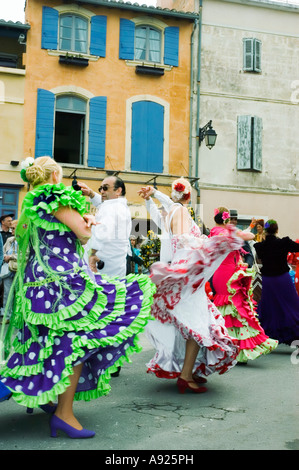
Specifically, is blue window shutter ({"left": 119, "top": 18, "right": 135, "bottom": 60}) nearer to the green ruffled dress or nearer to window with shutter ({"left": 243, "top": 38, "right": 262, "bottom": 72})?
window with shutter ({"left": 243, "top": 38, "right": 262, "bottom": 72})

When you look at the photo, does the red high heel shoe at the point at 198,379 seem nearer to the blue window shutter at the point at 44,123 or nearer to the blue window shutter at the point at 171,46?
the blue window shutter at the point at 44,123

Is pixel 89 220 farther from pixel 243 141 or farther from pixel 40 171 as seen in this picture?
pixel 243 141

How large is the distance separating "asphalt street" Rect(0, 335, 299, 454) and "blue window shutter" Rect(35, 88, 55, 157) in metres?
12.5

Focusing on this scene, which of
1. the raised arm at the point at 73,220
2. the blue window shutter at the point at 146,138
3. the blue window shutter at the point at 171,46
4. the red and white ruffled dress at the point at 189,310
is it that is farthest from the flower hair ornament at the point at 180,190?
the blue window shutter at the point at 171,46

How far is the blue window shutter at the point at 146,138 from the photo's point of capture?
18.4m

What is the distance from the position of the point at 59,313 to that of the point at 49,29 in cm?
1591

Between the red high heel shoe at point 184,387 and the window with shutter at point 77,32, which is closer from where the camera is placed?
the red high heel shoe at point 184,387

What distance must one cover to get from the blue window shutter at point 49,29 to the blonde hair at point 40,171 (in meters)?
14.9

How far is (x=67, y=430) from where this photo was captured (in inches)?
147

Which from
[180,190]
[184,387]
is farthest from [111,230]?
[184,387]

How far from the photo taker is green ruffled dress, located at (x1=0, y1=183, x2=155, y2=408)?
3682mm

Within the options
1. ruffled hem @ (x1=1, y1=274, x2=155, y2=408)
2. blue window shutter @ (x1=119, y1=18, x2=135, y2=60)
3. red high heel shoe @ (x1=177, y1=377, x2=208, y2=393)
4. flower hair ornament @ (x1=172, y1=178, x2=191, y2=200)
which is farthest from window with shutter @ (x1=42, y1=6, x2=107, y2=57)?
ruffled hem @ (x1=1, y1=274, x2=155, y2=408)

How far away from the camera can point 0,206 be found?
16.9 m

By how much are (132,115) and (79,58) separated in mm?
2427
